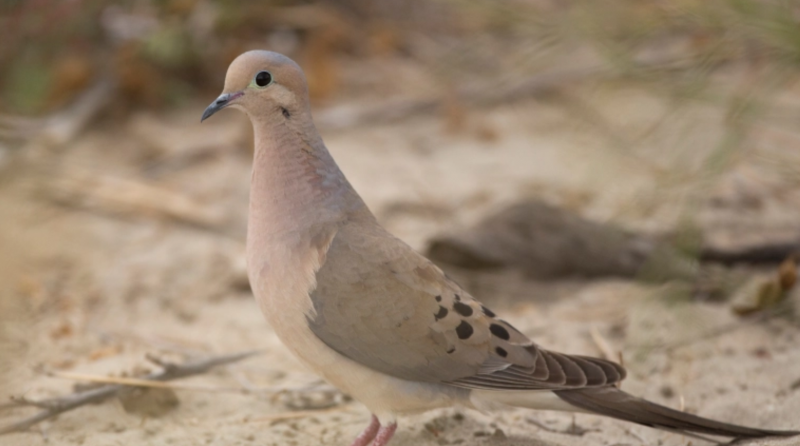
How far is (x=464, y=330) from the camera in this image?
8.16 ft

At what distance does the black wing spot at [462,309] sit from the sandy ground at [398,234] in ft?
1.54

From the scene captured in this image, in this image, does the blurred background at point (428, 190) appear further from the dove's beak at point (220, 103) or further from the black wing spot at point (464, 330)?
the dove's beak at point (220, 103)

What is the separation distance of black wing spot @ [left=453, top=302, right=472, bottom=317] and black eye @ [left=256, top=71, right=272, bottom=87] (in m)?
0.87

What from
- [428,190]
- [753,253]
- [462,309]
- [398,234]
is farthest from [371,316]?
[428,190]

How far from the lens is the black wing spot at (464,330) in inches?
97.7

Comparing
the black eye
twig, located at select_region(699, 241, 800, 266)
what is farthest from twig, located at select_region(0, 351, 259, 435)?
twig, located at select_region(699, 241, 800, 266)

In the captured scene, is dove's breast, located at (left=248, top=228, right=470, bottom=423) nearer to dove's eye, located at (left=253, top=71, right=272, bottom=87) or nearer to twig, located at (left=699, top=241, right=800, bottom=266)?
dove's eye, located at (left=253, top=71, right=272, bottom=87)

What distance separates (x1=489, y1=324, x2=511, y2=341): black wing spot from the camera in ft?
8.31

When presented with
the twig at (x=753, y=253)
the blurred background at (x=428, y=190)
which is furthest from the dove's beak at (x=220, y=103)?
the twig at (x=753, y=253)

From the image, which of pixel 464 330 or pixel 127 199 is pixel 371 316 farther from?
pixel 127 199

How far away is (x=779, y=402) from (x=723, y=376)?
0.94 feet

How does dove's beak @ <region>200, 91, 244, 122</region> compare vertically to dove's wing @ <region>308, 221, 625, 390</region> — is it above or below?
above

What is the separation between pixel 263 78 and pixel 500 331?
1042mm

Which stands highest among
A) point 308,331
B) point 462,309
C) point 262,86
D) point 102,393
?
point 262,86
